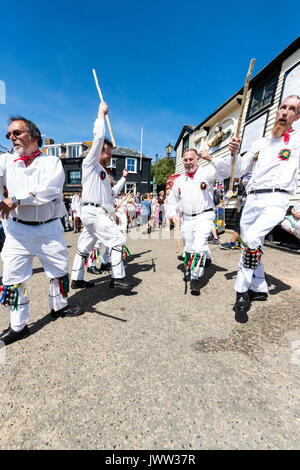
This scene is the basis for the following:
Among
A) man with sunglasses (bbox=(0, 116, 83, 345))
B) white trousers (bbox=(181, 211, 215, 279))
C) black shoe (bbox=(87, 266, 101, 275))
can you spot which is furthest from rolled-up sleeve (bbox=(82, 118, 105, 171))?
black shoe (bbox=(87, 266, 101, 275))

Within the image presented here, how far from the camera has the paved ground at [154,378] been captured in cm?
111

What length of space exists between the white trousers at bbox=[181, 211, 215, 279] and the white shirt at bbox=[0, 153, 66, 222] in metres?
2.10

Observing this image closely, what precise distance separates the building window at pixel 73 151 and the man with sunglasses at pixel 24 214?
29.9 meters

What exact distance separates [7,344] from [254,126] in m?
10.7

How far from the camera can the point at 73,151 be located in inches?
1138

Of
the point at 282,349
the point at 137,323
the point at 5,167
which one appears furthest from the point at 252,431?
the point at 5,167

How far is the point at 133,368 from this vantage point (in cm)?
157

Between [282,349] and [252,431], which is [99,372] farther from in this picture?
[282,349]

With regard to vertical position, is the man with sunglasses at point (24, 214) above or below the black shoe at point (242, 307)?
above

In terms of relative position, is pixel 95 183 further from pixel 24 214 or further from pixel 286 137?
pixel 286 137

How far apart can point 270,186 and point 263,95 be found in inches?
347

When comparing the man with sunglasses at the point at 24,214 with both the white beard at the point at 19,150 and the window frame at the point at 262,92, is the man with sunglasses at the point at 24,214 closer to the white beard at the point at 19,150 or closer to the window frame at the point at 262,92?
the white beard at the point at 19,150

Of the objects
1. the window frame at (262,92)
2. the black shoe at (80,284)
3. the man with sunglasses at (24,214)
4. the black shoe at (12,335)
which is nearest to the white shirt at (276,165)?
the man with sunglasses at (24,214)

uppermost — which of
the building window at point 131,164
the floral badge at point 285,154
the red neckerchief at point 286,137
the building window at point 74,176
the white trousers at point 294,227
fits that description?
the building window at point 131,164
